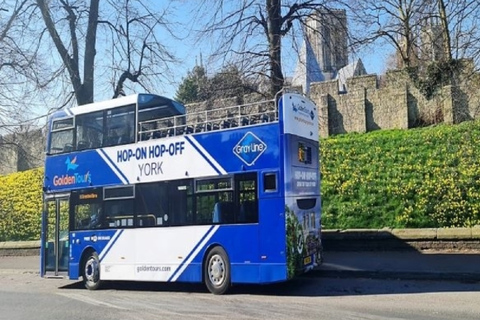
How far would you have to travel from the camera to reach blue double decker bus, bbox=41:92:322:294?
1041 cm

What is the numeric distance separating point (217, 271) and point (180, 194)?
1910mm

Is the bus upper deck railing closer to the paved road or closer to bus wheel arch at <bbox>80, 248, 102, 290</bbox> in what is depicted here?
bus wheel arch at <bbox>80, 248, 102, 290</bbox>

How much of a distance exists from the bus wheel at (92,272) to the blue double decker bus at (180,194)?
0.03 metres

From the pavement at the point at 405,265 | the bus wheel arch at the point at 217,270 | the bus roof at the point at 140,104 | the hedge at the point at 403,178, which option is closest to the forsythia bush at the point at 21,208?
the bus roof at the point at 140,104

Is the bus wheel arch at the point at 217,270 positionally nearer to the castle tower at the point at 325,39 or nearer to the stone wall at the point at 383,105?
the castle tower at the point at 325,39

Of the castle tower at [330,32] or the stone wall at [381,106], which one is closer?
the castle tower at [330,32]

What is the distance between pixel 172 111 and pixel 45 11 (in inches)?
365

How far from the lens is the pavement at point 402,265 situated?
11148 mm

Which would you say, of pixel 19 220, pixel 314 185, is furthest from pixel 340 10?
pixel 19 220

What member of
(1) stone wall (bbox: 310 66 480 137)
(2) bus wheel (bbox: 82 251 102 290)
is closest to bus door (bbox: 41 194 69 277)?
(2) bus wheel (bbox: 82 251 102 290)

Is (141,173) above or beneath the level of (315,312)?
above

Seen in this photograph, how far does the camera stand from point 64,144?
46.3 ft

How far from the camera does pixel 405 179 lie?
55.7 feet

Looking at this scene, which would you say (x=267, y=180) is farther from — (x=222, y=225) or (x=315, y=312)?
(x=315, y=312)
